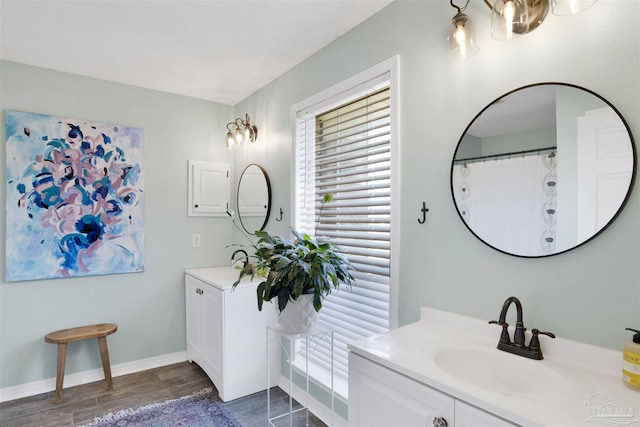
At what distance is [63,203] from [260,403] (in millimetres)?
2113

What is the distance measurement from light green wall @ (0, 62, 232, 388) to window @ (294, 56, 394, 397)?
1.28 m

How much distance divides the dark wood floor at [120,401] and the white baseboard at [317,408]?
0.04m

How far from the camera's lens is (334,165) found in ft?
7.66

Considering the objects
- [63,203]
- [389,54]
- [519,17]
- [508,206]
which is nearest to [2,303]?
[63,203]

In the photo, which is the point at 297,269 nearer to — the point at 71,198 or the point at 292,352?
the point at 292,352

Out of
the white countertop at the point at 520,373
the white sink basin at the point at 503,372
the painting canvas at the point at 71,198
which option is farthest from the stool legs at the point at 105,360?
the white sink basin at the point at 503,372

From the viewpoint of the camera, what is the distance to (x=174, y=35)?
86.4 inches

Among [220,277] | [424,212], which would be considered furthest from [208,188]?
[424,212]

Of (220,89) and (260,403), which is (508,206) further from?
(220,89)

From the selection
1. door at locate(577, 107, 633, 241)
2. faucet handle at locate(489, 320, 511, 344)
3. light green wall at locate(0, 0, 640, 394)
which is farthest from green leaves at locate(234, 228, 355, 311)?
door at locate(577, 107, 633, 241)

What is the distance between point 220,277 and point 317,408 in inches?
48.0

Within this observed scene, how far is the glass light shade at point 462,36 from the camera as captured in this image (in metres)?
1.37

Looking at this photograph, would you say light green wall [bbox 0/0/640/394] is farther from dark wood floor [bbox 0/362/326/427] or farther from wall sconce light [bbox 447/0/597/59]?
dark wood floor [bbox 0/362/326/427]

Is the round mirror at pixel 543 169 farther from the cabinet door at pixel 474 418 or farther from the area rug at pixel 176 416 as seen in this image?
the area rug at pixel 176 416
